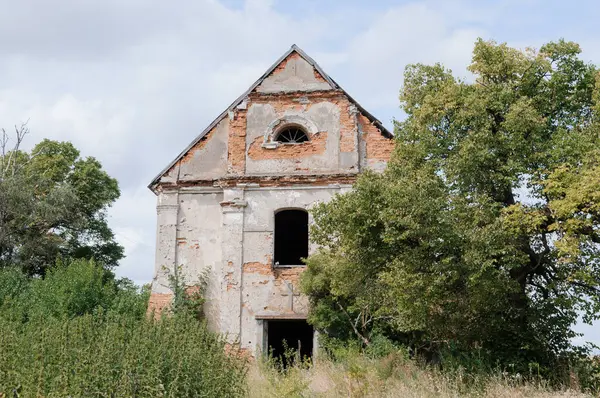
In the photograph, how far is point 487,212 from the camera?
11766mm

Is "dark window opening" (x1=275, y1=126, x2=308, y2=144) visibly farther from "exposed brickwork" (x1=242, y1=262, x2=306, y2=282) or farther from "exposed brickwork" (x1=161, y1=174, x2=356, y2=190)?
"exposed brickwork" (x1=242, y1=262, x2=306, y2=282)

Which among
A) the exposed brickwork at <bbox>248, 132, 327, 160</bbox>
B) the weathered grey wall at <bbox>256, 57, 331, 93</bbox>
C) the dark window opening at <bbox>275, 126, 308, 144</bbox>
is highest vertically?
the weathered grey wall at <bbox>256, 57, 331, 93</bbox>

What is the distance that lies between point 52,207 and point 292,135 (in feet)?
39.2

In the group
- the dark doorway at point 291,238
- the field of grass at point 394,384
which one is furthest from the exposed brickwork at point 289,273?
the dark doorway at point 291,238

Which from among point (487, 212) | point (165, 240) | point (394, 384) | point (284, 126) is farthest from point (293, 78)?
point (394, 384)

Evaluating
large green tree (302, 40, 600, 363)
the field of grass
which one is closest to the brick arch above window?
large green tree (302, 40, 600, 363)

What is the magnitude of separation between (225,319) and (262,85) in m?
6.51

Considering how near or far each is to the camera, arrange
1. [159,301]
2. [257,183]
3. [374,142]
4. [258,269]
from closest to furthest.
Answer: [258,269] → [159,301] → [257,183] → [374,142]

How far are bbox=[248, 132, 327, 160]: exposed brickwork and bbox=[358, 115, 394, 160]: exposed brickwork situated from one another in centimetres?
110

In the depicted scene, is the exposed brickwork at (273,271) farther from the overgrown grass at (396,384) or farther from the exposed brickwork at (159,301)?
the overgrown grass at (396,384)

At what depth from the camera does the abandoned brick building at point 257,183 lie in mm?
16781

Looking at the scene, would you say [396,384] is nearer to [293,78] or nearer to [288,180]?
[288,180]

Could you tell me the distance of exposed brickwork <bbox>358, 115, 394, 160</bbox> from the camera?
57.4 ft

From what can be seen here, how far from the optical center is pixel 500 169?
39.5 ft
